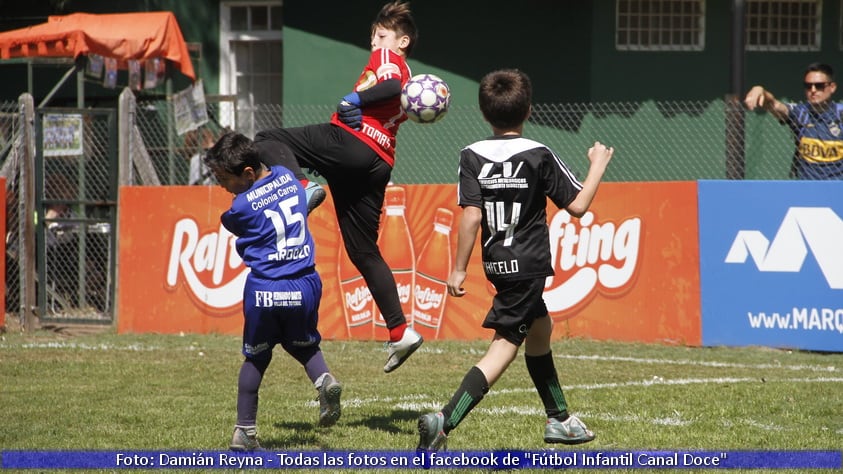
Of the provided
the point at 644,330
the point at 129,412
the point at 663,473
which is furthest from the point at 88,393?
the point at 644,330

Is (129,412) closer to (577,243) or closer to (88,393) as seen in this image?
(88,393)

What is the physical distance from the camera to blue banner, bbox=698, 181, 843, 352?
9966 mm

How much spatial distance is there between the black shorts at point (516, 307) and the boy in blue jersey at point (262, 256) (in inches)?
39.8

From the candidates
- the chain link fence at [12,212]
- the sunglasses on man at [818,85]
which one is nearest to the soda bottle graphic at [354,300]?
the chain link fence at [12,212]

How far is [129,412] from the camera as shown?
7145mm

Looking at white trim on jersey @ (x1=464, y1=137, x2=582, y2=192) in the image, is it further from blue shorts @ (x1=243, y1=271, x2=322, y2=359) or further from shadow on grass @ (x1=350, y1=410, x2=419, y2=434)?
shadow on grass @ (x1=350, y1=410, x2=419, y2=434)

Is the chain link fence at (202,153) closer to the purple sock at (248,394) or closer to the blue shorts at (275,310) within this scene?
the blue shorts at (275,310)

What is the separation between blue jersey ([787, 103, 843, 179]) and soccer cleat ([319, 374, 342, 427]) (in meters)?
6.07

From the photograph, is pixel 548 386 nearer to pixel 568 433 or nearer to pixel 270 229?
pixel 568 433

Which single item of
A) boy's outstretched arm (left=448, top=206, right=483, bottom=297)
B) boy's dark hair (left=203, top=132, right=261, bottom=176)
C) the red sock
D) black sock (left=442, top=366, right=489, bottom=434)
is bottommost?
black sock (left=442, top=366, right=489, bottom=434)

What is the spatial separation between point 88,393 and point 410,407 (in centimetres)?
232

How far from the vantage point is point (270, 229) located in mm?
5832

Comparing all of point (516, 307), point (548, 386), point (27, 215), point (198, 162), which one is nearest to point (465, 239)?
point (516, 307)

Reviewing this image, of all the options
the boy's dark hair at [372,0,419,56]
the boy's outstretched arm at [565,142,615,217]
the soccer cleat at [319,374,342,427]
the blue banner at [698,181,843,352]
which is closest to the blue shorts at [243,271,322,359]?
the soccer cleat at [319,374,342,427]
